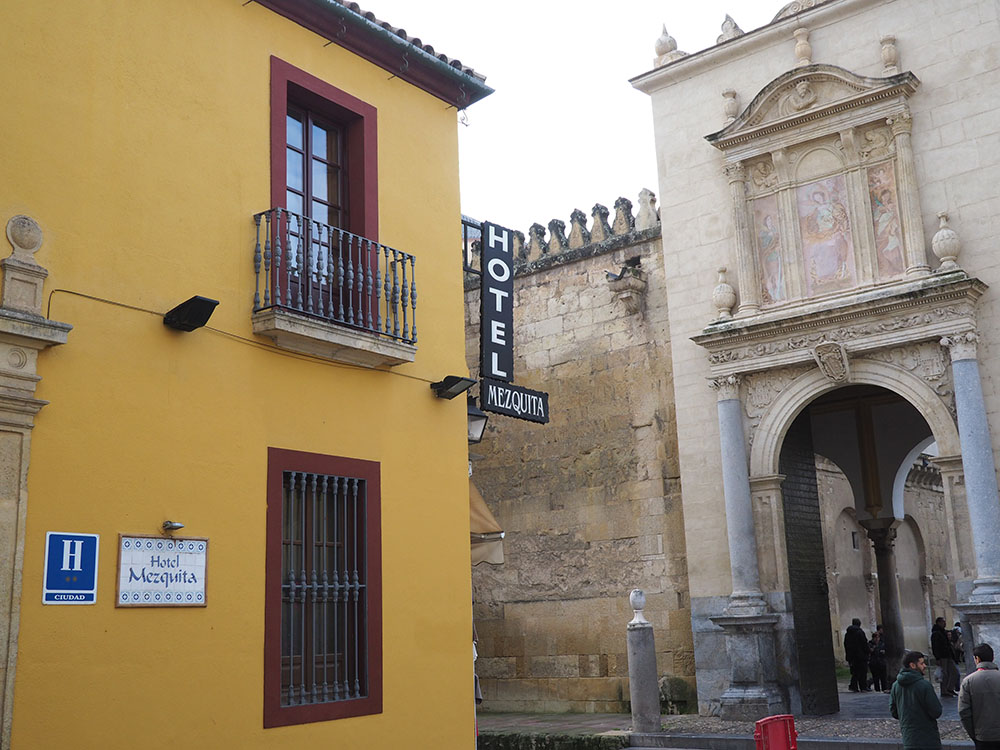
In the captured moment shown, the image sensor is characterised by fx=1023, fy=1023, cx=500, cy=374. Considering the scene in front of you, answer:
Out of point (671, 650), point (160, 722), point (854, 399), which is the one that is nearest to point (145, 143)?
point (160, 722)

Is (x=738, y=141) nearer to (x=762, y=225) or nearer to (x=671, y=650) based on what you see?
→ (x=762, y=225)

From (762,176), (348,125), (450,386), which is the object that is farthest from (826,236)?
(348,125)

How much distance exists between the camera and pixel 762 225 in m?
13.9

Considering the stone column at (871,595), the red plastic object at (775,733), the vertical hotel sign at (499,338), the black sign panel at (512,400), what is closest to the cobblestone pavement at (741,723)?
the red plastic object at (775,733)

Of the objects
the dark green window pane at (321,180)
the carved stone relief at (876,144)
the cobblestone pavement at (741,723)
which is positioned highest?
the carved stone relief at (876,144)

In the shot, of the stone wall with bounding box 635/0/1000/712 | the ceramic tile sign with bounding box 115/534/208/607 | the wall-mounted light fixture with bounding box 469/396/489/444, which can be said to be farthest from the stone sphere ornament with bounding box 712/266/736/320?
the ceramic tile sign with bounding box 115/534/208/607

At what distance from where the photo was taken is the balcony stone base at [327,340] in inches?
272

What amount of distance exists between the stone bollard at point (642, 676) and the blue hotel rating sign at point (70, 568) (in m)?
7.31

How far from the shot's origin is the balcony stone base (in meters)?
6.90

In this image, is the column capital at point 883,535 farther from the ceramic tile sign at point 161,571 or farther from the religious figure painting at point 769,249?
the ceramic tile sign at point 161,571

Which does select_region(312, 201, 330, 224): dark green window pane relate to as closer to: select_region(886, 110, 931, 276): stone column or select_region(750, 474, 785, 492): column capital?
select_region(750, 474, 785, 492): column capital

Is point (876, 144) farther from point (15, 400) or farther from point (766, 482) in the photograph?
point (15, 400)

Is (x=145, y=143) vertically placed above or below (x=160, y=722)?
above

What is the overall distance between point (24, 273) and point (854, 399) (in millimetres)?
13253
